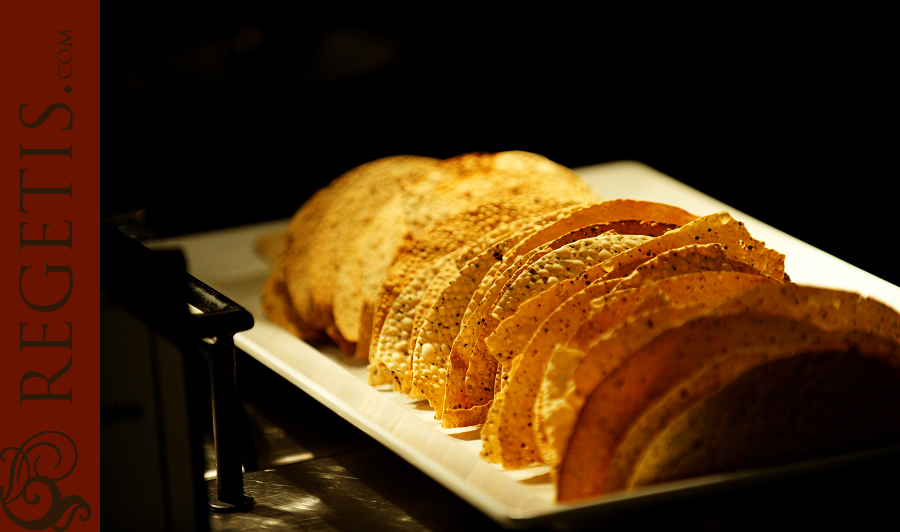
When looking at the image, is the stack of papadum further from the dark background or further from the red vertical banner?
the dark background

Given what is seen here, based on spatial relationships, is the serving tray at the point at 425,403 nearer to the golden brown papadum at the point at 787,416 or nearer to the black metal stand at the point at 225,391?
the golden brown papadum at the point at 787,416

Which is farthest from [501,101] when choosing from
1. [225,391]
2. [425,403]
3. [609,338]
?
[609,338]

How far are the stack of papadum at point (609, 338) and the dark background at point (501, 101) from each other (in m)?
1.85

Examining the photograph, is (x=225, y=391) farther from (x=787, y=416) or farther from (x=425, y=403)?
(x=787, y=416)

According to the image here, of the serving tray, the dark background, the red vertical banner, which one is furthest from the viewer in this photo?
the dark background

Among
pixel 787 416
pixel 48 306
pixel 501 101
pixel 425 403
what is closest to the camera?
pixel 787 416

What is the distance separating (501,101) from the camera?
4.61m

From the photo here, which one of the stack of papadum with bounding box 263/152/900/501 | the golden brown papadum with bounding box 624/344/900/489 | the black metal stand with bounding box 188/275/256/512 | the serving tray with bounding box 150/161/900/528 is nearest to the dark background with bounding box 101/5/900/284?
the serving tray with bounding box 150/161/900/528

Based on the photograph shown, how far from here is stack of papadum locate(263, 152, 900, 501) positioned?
3.52ft

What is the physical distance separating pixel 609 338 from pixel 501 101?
358 cm

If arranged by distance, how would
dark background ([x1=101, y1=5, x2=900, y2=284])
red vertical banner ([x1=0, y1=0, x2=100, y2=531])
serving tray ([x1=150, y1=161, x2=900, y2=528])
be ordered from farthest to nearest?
Result: dark background ([x1=101, y1=5, x2=900, y2=284])
red vertical banner ([x1=0, y1=0, x2=100, y2=531])
serving tray ([x1=150, y1=161, x2=900, y2=528])

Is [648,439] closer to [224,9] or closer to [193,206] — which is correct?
[193,206]

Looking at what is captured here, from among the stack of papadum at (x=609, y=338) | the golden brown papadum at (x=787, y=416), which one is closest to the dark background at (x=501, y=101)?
the stack of papadum at (x=609, y=338)

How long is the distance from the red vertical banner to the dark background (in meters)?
1.92
